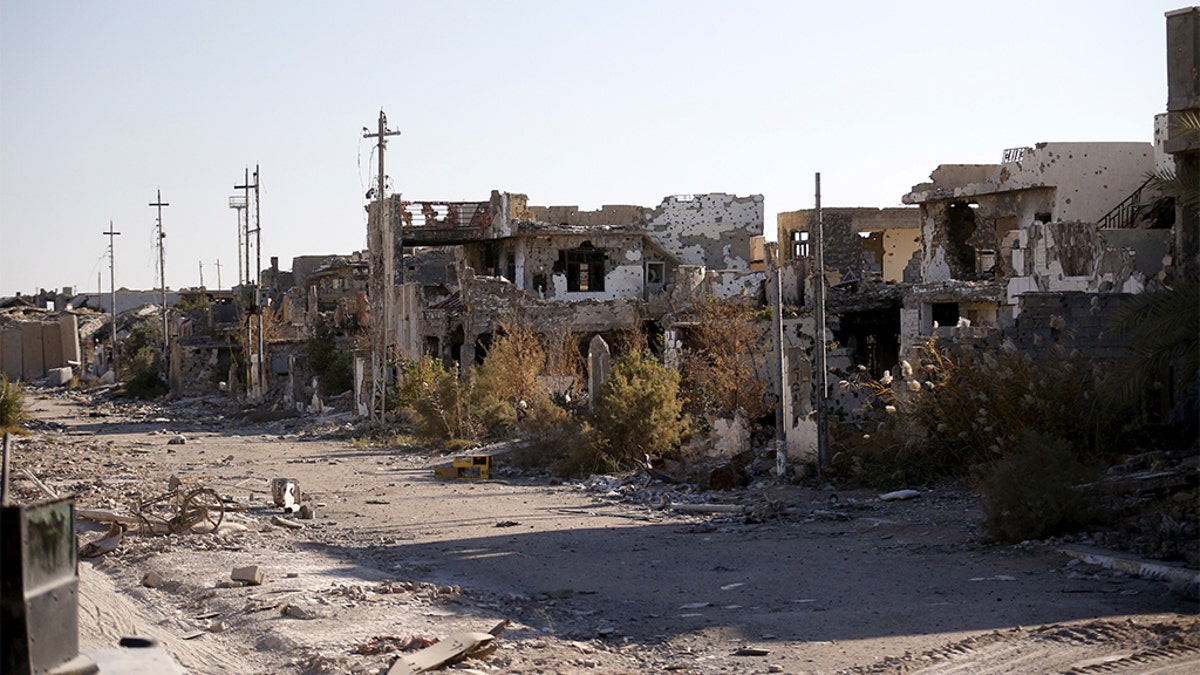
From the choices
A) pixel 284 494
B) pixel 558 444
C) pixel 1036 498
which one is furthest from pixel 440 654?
pixel 558 444

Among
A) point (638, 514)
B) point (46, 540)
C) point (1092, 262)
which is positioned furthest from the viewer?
point (1092, 262)

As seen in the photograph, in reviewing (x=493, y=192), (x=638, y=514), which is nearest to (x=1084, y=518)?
(x=638, y=514)

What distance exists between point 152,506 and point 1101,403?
1166 cm

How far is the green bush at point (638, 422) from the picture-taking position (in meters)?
21.2

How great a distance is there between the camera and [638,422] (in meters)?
21.2

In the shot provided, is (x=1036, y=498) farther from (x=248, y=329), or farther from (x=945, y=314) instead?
(x=248, y=329)

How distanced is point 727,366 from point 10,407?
21.0m

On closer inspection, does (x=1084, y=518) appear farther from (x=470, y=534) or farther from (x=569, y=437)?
(x=569, y=437)

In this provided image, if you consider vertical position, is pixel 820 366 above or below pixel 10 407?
above

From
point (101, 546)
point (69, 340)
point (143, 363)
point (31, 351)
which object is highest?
point (69, 340)

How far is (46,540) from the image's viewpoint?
5.50m

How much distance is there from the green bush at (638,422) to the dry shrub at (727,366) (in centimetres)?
A: 109

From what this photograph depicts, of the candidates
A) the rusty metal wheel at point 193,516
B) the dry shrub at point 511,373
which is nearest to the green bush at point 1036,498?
the rusty metal wheel at point 193,516

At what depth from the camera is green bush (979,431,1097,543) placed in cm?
1246
